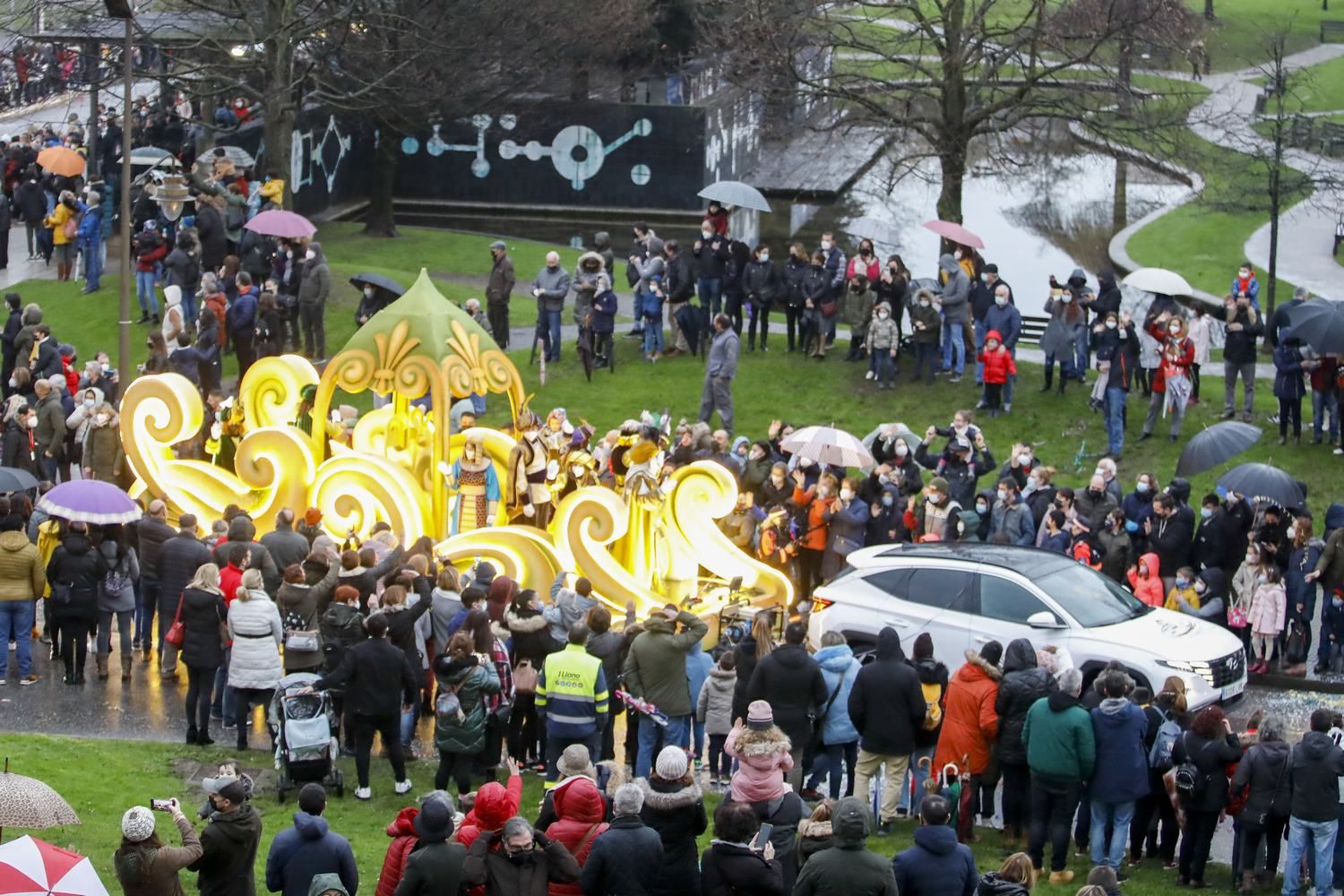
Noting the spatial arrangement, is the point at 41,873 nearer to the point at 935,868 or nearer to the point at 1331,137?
the point at 935,868

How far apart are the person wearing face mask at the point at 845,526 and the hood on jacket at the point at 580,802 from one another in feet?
30.8

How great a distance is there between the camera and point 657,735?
15.1m

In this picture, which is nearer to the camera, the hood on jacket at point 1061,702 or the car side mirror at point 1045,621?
the hood on jacket at point 1061,702

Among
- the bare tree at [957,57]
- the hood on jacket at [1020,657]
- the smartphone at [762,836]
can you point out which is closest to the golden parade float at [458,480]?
the hood on jacket at [1020,657]

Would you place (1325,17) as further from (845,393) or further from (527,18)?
(845,393)

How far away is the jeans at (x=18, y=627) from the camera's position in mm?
17000

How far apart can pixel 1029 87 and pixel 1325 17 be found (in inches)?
2032

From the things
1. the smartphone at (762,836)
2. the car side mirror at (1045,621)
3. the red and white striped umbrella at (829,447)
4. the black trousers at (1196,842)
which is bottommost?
the black trousers at (1196,842)

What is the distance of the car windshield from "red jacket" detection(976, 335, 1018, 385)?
7.41 m

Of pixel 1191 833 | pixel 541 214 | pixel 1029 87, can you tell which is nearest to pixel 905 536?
pixel 1191 833

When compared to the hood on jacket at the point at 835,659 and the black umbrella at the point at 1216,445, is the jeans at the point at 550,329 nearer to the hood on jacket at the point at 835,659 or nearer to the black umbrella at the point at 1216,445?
the black umbrella at the point at 1216,445

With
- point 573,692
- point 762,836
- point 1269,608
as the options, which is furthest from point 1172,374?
point 762,836

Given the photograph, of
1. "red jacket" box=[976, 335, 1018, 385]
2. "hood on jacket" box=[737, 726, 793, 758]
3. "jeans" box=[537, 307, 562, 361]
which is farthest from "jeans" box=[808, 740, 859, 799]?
"jeans" box=[537, 307, 562, 361]

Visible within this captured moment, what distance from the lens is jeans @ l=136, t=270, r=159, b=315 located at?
28625 mm
